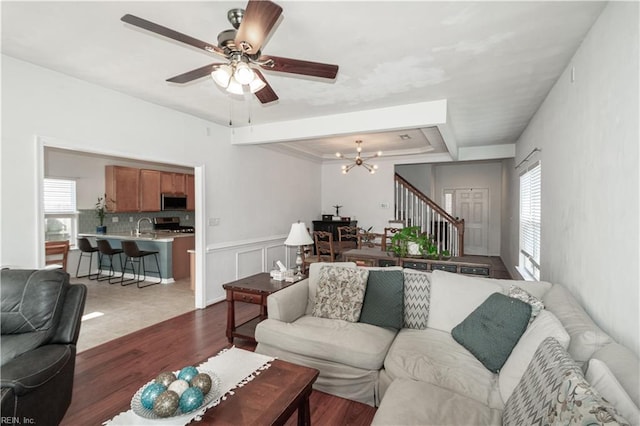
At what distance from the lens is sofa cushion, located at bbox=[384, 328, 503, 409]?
5.67 feet

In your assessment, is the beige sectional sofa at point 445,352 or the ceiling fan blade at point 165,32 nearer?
the beige sectional sofa at point 445,352

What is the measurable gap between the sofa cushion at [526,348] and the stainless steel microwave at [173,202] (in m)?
7.35

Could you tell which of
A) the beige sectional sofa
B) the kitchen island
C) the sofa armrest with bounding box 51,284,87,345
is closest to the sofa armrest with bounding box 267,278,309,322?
the beige sectional sofa

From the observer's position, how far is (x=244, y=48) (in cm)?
171

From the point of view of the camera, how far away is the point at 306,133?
4172 mm

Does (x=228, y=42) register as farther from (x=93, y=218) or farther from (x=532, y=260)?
(x=93, y=218)

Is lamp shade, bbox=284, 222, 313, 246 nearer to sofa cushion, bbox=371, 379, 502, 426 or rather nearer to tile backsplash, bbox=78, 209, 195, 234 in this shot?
sofa cushion, bbox=371, 379, 502, 426

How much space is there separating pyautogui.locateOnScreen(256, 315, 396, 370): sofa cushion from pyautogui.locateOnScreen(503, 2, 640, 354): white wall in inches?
53.0

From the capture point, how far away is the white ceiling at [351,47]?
185 cm


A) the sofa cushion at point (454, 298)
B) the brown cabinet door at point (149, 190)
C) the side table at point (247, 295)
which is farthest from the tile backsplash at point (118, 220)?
the sofa cushion at point (454, 298)

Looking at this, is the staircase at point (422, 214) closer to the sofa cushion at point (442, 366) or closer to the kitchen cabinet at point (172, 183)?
the sofa cushion at point (442, 366)

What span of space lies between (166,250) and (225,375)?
4638 millimetres

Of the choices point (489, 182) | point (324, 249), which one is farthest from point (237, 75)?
point (489, 182)

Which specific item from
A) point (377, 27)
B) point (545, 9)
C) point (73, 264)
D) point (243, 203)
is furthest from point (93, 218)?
point (545, 9)
